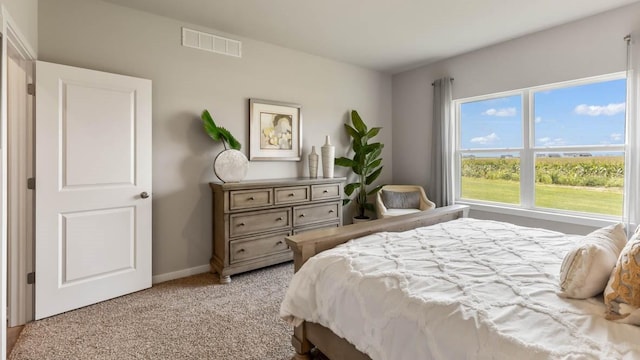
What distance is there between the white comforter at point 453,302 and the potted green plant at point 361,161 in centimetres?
230

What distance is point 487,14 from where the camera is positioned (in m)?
2.94

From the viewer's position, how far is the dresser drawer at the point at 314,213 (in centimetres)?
341

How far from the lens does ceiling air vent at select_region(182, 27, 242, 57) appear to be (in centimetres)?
309

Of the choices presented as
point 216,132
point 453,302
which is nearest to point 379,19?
point 216,132

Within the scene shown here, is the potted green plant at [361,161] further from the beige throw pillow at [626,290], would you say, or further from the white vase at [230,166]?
the beige throw pillow at [626,290]

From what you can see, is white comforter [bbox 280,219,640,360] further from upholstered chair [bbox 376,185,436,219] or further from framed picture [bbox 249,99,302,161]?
upholstered chair [bbox 376,185,436,219]

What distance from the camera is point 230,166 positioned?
3088 millimetres

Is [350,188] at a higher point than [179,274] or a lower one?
higher

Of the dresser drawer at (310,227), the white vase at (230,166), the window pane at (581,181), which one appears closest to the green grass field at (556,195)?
the window pane at (581,181)

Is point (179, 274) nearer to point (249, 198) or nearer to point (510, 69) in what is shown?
point (249, 198)

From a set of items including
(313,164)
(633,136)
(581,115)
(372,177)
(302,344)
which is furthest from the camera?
(372,177)

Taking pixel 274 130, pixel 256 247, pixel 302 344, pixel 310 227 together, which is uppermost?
pixel 274 130

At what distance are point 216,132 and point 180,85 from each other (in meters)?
0.58

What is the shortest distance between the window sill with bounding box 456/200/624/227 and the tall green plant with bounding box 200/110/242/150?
308 centimetres
